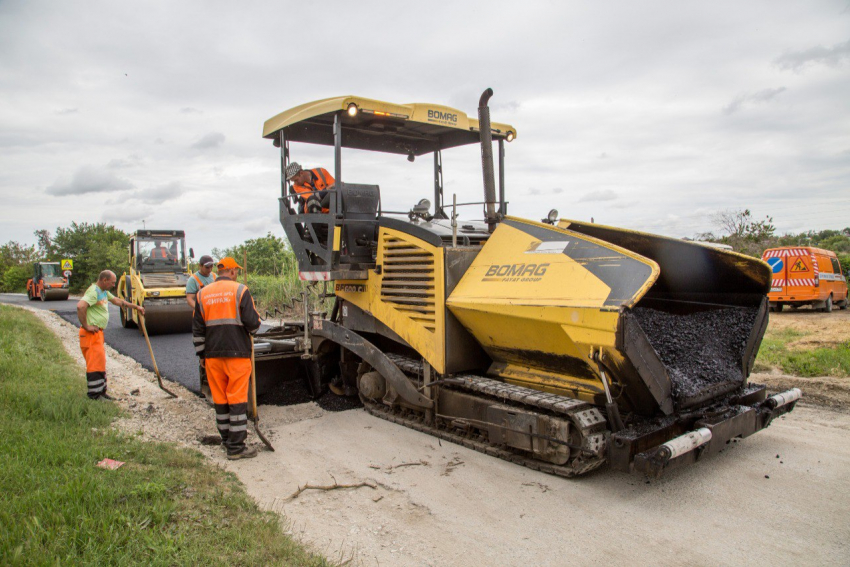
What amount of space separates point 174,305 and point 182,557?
10768 mm

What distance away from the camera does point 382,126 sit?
6.14 metres

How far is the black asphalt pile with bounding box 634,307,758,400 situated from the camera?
4246 millimetres

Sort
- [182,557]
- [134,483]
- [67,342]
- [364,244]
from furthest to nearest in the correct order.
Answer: [67,342] → [364,244] → [134,483] → [182,557]

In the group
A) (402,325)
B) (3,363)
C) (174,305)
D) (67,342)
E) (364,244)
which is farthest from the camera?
(174,305)

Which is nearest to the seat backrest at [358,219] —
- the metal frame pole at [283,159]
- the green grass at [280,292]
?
the metal frame pole at [283,159]

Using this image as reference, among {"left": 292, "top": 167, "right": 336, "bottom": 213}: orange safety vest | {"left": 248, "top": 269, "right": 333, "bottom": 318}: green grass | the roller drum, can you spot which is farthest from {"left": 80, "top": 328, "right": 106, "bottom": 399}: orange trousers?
{"left": 248, "top": 269, "right": 333, "bottom": 318}: green grass

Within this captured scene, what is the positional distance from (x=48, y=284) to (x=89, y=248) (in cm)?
1216

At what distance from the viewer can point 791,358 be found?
7449 mm

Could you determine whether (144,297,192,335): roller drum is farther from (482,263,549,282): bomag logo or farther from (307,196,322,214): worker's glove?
(482,263,549,282): bomag logo

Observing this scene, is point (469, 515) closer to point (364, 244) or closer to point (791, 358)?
point (364, 244)

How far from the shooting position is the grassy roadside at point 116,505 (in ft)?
9.14

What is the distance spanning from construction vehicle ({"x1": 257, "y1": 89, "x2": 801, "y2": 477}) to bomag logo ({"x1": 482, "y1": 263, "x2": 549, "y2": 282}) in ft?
0.04

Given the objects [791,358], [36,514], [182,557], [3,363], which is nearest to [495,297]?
[182,557]

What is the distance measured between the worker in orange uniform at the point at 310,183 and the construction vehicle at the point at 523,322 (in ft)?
0.40
